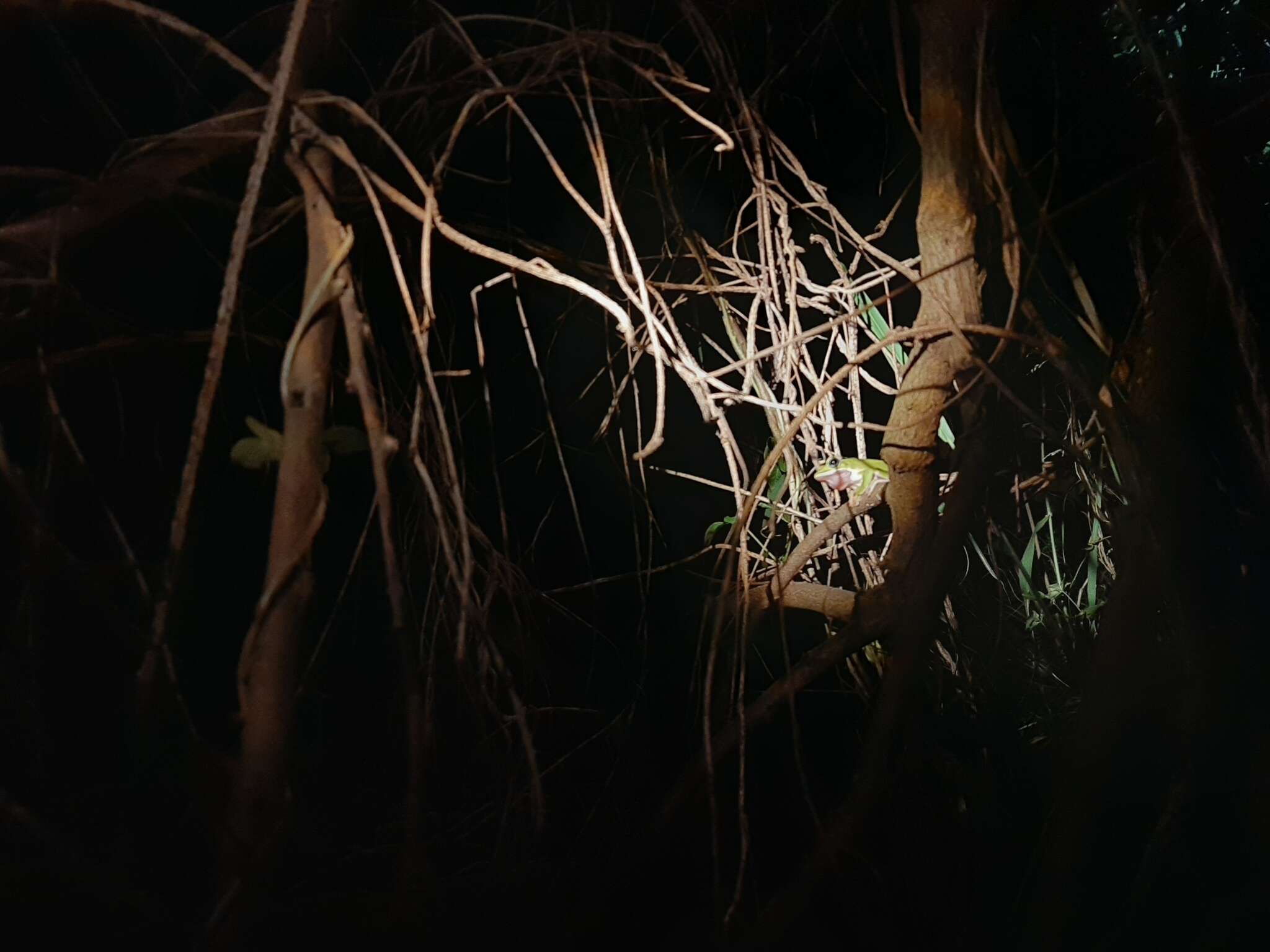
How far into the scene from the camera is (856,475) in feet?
3.94

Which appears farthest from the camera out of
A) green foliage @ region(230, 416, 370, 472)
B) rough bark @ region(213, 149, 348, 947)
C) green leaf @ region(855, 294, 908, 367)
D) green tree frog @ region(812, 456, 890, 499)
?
green leaf @ region(855, 294, 908, 367)

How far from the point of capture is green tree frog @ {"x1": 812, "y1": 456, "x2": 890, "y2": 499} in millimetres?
1199

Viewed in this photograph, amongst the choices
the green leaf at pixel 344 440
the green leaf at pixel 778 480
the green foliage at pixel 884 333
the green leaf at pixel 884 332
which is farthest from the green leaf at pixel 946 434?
the green leaf at pixel 344 440

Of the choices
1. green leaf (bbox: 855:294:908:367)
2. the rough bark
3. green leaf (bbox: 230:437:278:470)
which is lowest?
the rough bark

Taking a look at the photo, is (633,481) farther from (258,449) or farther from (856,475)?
(258,449)

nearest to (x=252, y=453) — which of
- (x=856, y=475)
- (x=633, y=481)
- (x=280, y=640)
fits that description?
(x=280, y=640)

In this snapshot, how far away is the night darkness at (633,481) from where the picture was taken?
910 mm

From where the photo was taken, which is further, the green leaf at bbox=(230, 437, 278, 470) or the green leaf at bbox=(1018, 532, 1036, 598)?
the green leaf at bbox=(1018, 532, 1036, 598)

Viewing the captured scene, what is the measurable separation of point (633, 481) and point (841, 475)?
0.32 metres

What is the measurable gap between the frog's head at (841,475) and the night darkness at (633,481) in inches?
1.4

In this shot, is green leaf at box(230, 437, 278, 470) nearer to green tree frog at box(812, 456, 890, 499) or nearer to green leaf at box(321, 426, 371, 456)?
green leaf at box(321, 426, 371, 456)

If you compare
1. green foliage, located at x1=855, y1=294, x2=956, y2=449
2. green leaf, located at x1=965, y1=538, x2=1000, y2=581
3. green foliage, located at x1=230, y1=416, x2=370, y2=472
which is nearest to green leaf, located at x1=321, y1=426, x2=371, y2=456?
green foliage, located at x1=230, y1=416, x2=370, y2=472

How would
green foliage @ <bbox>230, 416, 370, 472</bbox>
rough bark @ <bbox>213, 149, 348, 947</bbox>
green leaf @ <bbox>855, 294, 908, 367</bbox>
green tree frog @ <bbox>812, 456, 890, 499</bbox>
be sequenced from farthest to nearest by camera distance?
green leaf @ <bbox>855, 294, 908, 367</bbox>
green tree frog @ <bbox>812, 456, 890, 499</bbox>
green foliage @ <bbox>230, 416, 370, 472</bbox>
rough bark @ <bbox>213, 149, 348, 947</bbox>

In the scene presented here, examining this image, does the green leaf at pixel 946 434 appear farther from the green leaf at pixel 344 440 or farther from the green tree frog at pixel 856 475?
the green leaf at pixel 344 440
